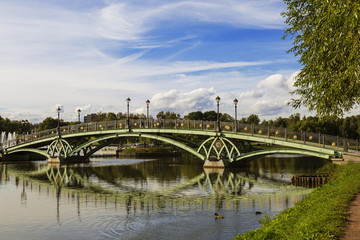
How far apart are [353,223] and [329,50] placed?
7.52 meters

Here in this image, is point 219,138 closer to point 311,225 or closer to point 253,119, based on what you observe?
point 311,225

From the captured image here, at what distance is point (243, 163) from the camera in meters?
46.9

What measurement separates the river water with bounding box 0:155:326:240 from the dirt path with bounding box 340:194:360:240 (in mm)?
4358

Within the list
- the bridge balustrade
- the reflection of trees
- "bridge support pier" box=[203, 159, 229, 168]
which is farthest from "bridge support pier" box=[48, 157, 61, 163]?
the reflection of trees

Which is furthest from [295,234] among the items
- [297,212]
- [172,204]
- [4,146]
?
[4,146]

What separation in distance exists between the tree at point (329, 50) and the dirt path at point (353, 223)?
443 cm

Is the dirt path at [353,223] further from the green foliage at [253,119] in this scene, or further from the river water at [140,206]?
the green foliage at [253,119]

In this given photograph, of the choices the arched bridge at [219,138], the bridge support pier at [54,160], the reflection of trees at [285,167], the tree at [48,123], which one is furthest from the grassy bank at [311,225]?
the tree at [48,123]

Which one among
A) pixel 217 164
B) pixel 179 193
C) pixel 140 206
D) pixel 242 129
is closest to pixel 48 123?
pixel 217 164

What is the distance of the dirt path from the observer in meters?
9.98

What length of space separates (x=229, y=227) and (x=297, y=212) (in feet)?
12.1

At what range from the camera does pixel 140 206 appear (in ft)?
74.7

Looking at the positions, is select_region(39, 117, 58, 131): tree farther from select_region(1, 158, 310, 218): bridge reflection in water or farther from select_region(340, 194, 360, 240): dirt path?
select_region(340, 194, 360, 240): dirt path

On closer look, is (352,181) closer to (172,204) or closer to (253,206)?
(253,206)
